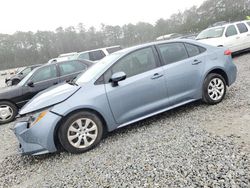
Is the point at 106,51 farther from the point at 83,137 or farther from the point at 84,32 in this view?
the point at 84,32

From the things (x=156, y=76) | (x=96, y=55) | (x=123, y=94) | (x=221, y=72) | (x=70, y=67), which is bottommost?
(x=221, y=72)

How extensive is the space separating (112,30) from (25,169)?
170 feet

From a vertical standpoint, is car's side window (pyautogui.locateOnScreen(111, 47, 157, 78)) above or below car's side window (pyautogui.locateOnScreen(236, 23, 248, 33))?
below

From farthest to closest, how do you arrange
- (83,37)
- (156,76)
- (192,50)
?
(83,37), (192,50), (156,76)

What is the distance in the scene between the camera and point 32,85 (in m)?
6.09

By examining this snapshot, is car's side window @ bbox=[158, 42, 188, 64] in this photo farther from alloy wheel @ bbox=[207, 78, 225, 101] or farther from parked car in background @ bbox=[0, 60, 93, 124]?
parked car in background @ bbox=[0, 60, 93, 124]

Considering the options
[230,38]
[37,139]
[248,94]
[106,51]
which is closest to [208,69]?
[248,94]

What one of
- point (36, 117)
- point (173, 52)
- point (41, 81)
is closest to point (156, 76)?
point (173, 52)

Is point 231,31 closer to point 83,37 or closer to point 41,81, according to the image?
point 41,81

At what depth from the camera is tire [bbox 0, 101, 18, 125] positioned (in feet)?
19.1

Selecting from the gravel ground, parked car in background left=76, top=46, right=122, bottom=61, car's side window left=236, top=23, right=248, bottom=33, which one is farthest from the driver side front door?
car's side window left=236, top=23, right=248, bottom=33

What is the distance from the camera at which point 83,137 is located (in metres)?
3.35

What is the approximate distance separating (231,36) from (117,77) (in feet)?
26.5

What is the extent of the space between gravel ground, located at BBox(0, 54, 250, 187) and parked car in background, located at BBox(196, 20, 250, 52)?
5833mm
